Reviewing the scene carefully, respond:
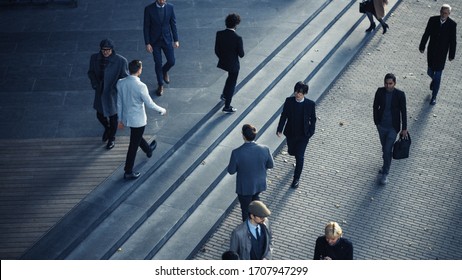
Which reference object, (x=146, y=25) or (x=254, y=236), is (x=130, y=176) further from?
(x=254, y=236)

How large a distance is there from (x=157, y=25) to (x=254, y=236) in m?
5.54

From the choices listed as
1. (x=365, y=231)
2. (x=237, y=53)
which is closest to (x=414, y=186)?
(x=365, y=231)

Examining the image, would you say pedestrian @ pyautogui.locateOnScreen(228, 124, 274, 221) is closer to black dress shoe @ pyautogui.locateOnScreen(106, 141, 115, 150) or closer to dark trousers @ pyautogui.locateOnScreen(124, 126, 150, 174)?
dark trousers @ pyautogui.locateOnScreen(124, 126, 150, 174)

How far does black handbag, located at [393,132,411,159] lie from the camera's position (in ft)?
38.5

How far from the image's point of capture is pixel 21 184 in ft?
37.4

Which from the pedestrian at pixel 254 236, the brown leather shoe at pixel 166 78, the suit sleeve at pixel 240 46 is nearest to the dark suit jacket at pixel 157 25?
the brown leather shoe at pixel 166 78

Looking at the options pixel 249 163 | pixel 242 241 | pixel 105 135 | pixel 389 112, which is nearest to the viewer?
pixel 242 241

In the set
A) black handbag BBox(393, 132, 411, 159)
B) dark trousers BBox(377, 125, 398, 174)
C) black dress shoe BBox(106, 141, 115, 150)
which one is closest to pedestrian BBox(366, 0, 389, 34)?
dark trousers BBox(377, 125, 398, 174)

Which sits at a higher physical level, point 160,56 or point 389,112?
point 389,112

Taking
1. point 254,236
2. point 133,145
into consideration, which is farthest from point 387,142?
point 254,236

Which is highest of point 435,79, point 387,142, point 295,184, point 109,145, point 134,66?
point 134,66

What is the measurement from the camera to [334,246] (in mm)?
8664

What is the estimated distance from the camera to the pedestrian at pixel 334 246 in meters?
8.52

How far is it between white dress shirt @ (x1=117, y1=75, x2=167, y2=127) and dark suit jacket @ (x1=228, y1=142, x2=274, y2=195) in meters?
1.63
